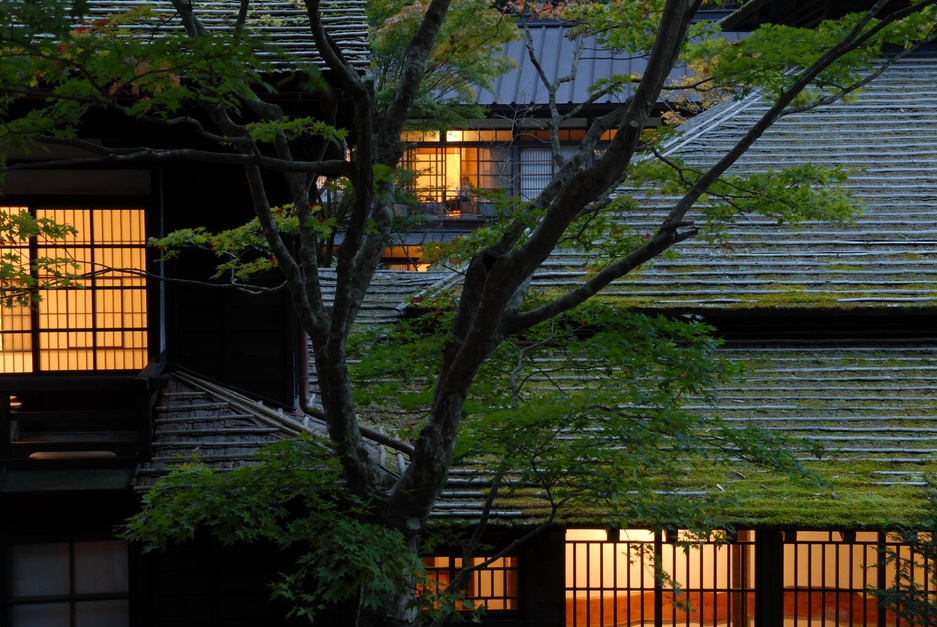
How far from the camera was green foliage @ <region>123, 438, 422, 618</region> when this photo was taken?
19.4 ft

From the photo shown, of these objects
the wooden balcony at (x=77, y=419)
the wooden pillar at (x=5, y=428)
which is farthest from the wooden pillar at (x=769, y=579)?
the wooden pillar at (x=5, y=428)

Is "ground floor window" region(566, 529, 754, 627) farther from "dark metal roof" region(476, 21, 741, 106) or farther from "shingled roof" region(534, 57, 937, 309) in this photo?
"dark metal roof" region(476, 21, 741, 106)

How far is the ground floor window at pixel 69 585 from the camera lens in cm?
984

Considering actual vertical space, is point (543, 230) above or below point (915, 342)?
above

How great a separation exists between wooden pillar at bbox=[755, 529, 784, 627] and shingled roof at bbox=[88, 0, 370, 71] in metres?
6.41

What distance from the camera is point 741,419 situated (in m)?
10.3

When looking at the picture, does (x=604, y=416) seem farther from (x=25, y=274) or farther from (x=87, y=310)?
(x=87, y=310)

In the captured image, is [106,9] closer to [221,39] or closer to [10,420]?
[10,420]

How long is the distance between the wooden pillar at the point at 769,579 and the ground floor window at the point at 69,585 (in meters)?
6.54

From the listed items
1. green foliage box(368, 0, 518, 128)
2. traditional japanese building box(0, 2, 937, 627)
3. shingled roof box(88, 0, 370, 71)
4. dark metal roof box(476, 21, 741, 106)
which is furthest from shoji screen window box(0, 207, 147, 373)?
dark metal roof box(476, 21, 741, 106)

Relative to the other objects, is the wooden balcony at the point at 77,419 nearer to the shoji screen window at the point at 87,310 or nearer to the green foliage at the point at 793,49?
the shoji screen window at the point at 87,310

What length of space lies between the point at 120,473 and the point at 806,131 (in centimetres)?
1004

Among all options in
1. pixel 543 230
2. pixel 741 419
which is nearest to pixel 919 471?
pixel 741 419

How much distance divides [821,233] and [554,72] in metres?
14.4
